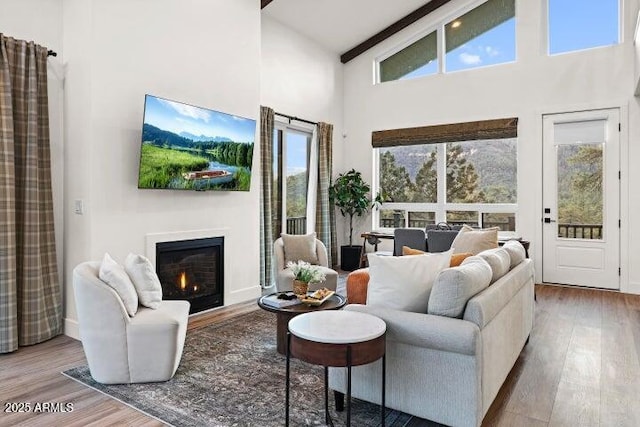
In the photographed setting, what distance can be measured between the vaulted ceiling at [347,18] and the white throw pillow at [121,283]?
4.11 meters

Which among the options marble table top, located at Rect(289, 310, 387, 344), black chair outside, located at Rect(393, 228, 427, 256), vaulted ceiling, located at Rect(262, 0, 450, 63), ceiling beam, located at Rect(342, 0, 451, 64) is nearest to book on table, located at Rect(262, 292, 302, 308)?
marble table top, located at Rect(289, 310, 387, 344)

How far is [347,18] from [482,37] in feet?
6.97

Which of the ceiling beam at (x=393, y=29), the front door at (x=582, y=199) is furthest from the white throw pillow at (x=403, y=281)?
the ceiling beam at (x=393, y=29)

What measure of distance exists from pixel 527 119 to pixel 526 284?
3.70 metres

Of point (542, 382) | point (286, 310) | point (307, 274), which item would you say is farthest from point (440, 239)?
point (286, 310)

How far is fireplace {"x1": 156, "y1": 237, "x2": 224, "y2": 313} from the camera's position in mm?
4309

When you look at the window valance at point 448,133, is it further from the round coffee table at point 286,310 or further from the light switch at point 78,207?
the light switch at point 78,207

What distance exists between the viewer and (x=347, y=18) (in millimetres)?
6762

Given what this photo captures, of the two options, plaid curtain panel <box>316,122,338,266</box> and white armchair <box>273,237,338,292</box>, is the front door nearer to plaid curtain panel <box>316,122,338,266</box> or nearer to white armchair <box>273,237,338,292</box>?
plaid curtain panel <box>316,122,338,266</box>

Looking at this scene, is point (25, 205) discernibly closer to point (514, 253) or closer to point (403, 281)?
point (403, 281)

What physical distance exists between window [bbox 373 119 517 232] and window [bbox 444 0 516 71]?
39.7 inches

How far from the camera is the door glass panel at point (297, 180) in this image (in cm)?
670

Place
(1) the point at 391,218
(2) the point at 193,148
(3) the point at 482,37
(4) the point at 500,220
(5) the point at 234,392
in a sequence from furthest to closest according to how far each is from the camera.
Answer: (1) the point at 391,218 → (3) the point at 482,37 → (4) the point at 500,220 → (2) the point at 193,148 → (5) the point at 234,392

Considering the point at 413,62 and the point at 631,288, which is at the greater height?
the point at 413,62
